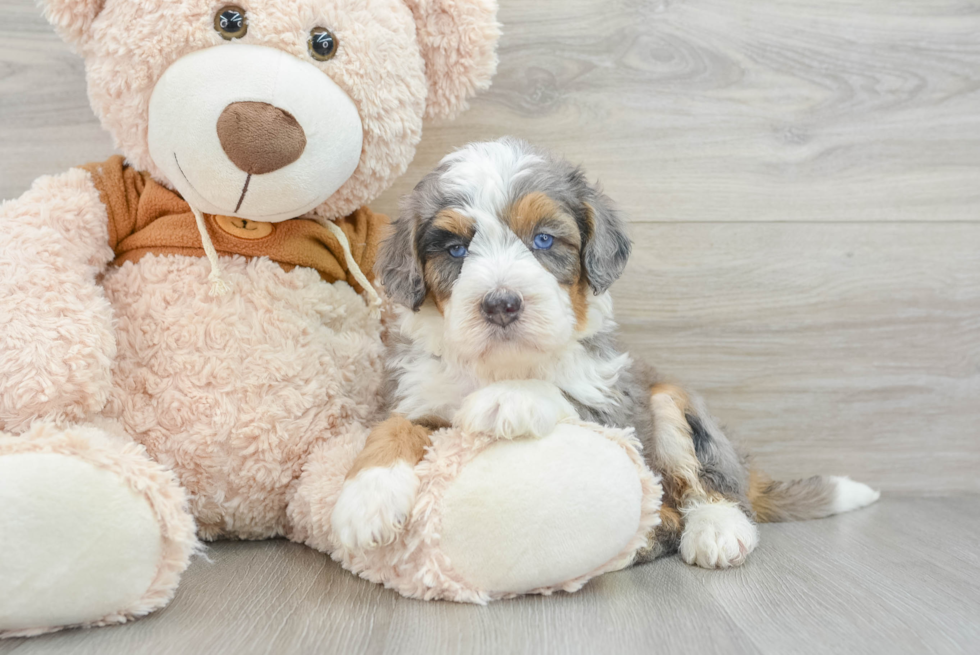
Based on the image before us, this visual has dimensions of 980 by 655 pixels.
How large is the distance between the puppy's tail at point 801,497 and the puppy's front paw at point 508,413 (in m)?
1.01

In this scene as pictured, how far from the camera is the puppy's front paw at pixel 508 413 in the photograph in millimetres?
1644

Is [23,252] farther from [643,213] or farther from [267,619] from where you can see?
[643,213]

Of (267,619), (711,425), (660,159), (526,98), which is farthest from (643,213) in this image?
(267,619)

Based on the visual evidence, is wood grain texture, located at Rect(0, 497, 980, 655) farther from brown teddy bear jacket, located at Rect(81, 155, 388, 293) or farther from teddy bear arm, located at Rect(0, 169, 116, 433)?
brown teddy bear jacket, located at Rect(81, 155, 388, 293)

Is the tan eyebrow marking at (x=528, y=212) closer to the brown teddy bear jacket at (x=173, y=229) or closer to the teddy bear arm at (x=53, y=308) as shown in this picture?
the brown teddy bear jacket at (x=173, y=229)

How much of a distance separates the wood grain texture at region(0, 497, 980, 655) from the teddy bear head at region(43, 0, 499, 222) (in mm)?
937

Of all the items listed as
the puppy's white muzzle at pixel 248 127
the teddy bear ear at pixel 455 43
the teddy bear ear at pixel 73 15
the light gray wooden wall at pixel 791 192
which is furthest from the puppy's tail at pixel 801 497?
the teddy bear ear at pixel 73 15

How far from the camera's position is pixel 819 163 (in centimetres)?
272

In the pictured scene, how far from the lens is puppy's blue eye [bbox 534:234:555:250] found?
184cm

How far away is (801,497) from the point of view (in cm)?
246

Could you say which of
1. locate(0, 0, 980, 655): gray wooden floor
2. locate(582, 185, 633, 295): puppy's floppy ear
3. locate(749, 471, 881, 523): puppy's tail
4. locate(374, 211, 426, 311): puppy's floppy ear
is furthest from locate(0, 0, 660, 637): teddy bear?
locate(749, 471, 881, 523): puppy's tail

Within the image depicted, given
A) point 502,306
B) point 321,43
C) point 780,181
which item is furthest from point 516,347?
point 780,181

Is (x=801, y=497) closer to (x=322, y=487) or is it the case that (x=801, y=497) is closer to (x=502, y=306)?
(x=502, y=306)

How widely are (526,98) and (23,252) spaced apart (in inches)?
62.8
